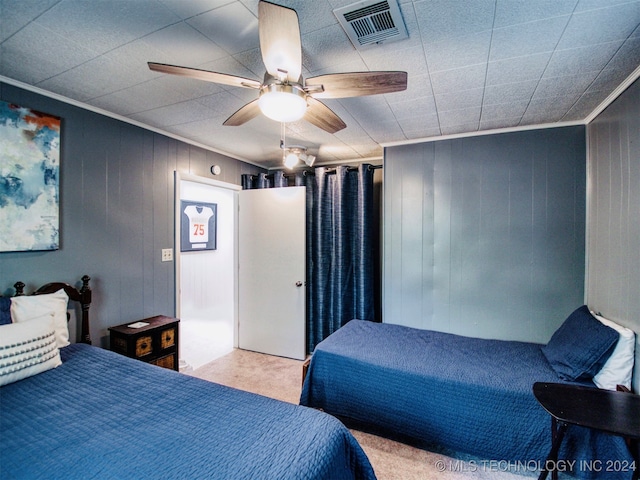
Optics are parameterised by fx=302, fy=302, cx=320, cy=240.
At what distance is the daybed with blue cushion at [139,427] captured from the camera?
1042 millimetres

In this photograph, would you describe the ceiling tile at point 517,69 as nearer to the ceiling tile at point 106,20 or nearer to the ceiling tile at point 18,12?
the ceiling tile at point 106,20

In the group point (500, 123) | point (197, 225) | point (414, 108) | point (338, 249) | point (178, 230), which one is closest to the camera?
point (414, 108)

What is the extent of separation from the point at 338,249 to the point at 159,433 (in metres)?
2.64

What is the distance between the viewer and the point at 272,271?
12.3ft

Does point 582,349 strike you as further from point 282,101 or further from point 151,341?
point 151,341

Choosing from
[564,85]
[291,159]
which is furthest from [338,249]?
[564,85]

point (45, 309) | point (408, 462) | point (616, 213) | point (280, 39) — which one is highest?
point (280, 39)

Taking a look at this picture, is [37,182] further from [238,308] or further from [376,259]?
[376,259]

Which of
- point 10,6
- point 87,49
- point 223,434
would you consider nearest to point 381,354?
point 223,434

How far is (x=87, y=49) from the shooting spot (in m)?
1.61

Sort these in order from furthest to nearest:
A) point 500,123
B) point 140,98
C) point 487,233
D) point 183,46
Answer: point 487,233 < point 500,123 < point 140,98 < point 183,46

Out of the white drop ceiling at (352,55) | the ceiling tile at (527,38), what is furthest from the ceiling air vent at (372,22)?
the ceiling tile at (527,38)

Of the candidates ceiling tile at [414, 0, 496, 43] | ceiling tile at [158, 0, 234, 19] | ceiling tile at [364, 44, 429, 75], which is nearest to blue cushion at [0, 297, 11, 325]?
ceiling tile at [158, 0, 234, 19]

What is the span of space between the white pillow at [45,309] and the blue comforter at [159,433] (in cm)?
39
